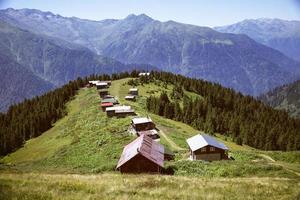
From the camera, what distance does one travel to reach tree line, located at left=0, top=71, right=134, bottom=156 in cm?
12272

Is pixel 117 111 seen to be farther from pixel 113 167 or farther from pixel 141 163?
pixel 141 163

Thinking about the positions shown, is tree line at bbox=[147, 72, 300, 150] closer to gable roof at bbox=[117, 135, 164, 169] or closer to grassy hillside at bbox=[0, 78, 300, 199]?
grassy hillside at bbox=[0, 78, 300, 199]

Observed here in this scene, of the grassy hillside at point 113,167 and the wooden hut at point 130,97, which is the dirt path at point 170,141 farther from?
the wooden hut at point 130,97

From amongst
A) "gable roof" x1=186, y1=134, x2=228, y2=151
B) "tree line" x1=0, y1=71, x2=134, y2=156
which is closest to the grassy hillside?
"gable roof" x1=186, y1=134, x2=228, y2=151

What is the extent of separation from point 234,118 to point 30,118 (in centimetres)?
7838

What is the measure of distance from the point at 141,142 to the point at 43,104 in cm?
11800

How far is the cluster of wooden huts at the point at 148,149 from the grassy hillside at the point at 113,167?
7.29 ft

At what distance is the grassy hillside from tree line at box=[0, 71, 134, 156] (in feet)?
15.1

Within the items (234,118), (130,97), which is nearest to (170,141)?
(130,97)

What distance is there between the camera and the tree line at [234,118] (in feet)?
413

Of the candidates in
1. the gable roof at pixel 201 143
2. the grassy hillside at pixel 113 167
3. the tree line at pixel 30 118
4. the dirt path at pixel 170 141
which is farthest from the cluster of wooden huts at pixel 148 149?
the tree line at pixel 30 118

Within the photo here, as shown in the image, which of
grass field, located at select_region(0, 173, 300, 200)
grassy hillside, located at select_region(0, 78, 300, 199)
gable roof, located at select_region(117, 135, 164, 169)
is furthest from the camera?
gable roof, located at select_region(117, 135, 164, 169)

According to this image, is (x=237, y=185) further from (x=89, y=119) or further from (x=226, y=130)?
(x=226, y=130)

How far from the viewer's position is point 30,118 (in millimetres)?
141500
